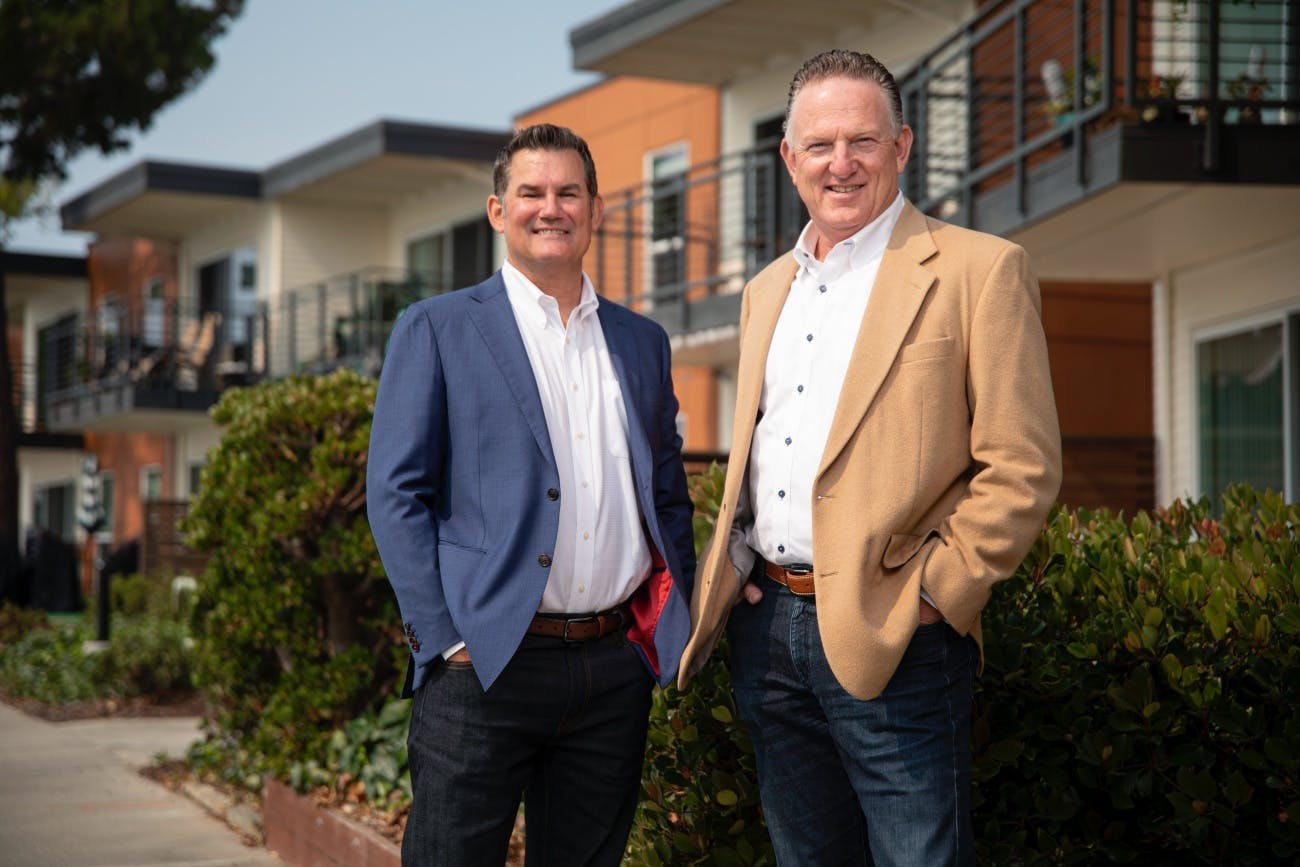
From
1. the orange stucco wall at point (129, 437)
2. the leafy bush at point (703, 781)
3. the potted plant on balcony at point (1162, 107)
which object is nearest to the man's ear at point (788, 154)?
the leafy bush at point (703, 781)

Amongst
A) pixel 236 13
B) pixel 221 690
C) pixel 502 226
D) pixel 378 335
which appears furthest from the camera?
pixel 236 13

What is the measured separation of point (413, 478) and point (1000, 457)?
123 centimetres

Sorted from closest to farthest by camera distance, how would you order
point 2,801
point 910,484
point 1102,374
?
point 910,484, point 2,801, point 1102,374

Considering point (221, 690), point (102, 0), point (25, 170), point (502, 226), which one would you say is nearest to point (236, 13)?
point (102, 0)

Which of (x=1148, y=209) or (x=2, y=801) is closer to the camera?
(x=2, y=801)

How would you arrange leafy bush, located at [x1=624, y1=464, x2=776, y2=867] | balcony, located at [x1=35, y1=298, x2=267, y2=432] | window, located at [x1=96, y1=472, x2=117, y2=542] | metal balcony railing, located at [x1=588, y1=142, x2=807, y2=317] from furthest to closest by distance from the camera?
window, located at [x1=96, y1=472, x2=117, y2=542]
balcony, located at [x1=35, y1=298, x2=267, y2=432]
metal balcony railing, located at [x1=588, y1=142, x2=807, y2=317]
leafy bush, located at [x1=624, y1=464, x2=776, y2=867]

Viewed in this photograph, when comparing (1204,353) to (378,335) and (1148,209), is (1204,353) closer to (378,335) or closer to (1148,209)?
(1148,209)

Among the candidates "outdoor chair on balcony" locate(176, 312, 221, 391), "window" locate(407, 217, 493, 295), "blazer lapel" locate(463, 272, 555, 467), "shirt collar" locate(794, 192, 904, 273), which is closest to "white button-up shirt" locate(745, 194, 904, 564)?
"shirt collar" locate(794, 192, 904, 273)

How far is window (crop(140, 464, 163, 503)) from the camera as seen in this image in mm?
28688

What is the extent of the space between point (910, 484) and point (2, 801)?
641 centimetres

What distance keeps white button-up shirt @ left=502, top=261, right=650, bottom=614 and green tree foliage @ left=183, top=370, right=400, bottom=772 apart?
3.07m

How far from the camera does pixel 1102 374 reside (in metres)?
13.8

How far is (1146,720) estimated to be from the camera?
3.59 metres

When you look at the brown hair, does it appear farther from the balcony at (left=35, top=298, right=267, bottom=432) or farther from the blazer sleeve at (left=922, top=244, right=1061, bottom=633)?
the balcony at (left=35, top=298, right=267, bottom=432)
